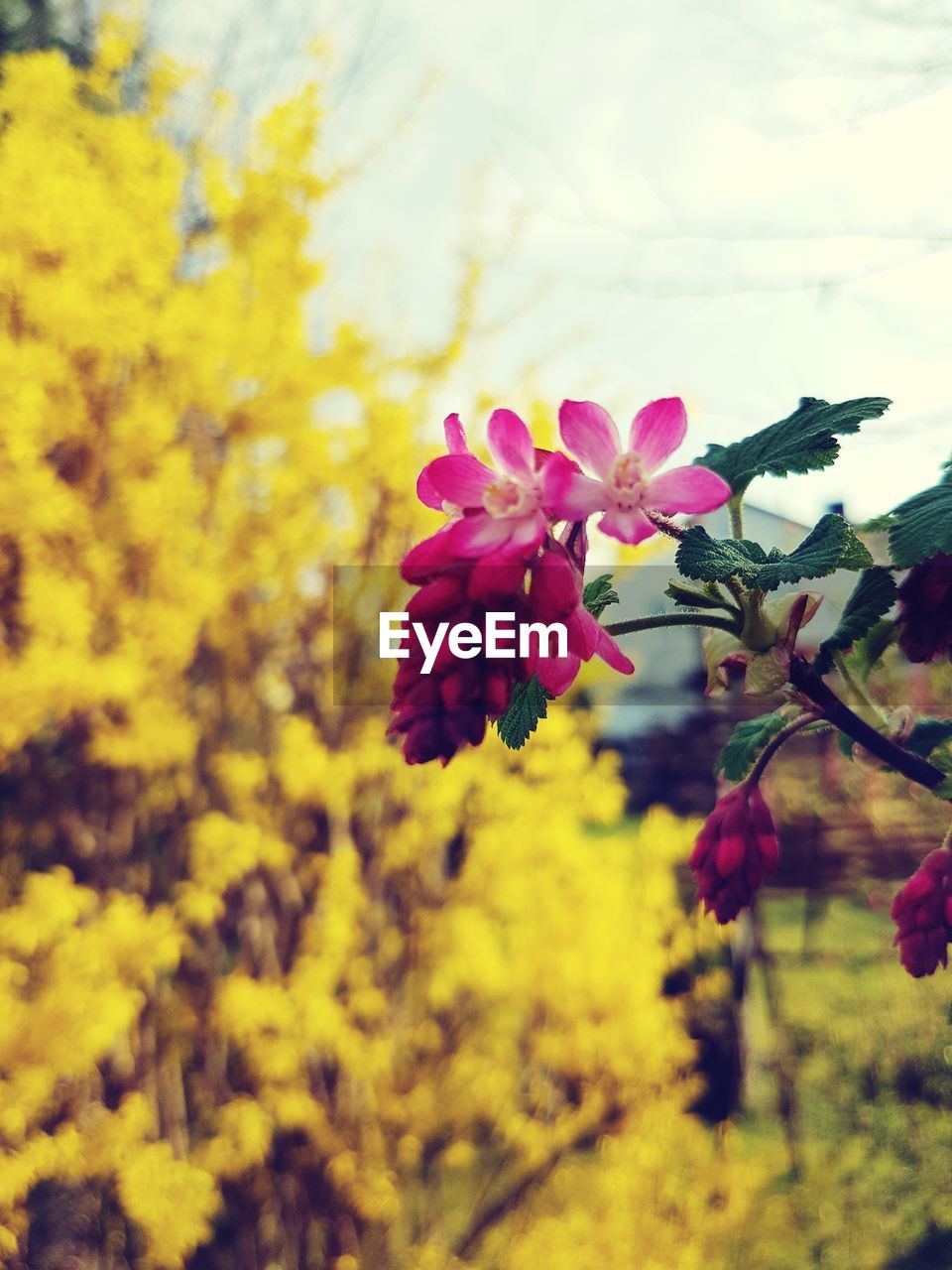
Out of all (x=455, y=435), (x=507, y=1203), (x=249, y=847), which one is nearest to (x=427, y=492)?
(x=455, y=435)

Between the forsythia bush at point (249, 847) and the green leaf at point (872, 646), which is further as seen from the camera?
the forsythia bush at point (249, 847)

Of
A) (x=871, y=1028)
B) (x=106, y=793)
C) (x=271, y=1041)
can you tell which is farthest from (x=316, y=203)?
(x=871, y=1028)

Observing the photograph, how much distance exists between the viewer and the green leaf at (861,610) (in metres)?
0.32

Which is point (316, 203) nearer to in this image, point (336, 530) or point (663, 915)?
point (336, 530)

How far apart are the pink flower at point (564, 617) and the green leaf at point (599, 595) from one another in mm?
16

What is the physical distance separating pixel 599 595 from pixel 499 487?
6 centimetres

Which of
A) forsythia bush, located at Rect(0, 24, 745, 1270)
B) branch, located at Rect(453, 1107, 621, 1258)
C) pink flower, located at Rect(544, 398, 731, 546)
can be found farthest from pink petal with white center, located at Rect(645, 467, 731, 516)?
branch, located at Rect(453, 1107, 621, 1258)

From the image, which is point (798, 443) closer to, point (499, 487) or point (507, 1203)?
point (499, 487)

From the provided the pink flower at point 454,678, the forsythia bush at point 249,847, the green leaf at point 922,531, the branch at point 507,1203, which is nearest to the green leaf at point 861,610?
the green leaf at point 922,531

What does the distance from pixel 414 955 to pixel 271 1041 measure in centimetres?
34

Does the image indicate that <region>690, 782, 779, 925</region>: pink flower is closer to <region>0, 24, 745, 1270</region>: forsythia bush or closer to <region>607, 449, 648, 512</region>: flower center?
<region>607, 449, 648, 512</region>: flower center

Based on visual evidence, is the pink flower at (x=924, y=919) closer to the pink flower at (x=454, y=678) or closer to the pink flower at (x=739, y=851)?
the pink flower at (x=739, y=851)

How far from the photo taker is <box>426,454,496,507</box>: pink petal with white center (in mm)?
262

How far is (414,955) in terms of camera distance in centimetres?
202
